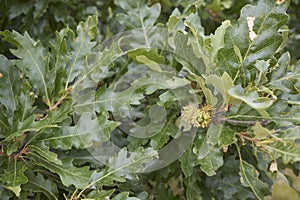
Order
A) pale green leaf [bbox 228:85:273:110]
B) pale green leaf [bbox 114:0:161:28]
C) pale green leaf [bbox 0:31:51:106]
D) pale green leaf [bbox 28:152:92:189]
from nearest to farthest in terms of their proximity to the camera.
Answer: pale green leaf [bbox 228:85:273:110] < pale green leaf [bbox 28:152:92:189] < pale green leaf [bbox 0:31:51:106] < pale green leaf [bbox 114:0:161:28]

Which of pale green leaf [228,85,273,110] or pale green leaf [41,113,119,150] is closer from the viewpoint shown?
pale green leaf [228,85,273,110]

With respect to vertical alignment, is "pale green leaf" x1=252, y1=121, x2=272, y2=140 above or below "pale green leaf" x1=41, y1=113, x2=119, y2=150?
above

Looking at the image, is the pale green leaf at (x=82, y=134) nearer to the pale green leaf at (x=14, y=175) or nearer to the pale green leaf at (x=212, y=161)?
the pale green leaf at (x=14, y=175)

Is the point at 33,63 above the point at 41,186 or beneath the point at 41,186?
above

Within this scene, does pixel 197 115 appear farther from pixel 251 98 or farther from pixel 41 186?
pixel 41 186

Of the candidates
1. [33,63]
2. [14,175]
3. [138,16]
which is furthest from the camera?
[138,16]

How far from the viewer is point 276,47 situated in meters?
1.16

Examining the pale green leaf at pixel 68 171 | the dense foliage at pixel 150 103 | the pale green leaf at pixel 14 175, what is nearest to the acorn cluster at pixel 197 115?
the dense foliage at pixel 150 103

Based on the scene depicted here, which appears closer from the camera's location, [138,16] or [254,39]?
[254,39]

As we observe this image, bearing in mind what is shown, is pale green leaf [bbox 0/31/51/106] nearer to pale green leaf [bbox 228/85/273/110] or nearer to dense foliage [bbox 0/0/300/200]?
dense foliage [bbox 0/0/300/200]

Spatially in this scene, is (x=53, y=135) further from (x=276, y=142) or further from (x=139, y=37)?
(x=276, y=142)

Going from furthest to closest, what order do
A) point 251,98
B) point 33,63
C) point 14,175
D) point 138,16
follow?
point 138,16, point 33,63, point 14,175, point 251,98

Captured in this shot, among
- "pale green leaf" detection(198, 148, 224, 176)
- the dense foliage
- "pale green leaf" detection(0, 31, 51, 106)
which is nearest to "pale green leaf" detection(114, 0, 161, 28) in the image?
the dense foliage

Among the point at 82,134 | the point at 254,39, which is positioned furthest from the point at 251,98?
the point at 82,134
